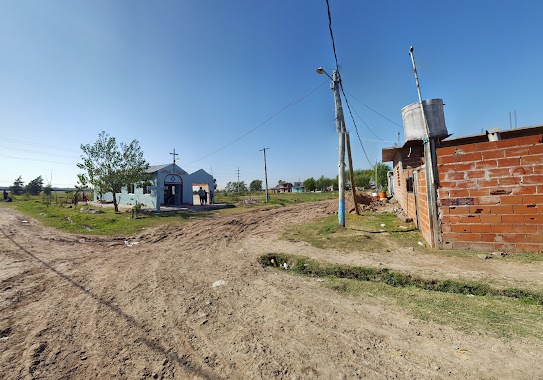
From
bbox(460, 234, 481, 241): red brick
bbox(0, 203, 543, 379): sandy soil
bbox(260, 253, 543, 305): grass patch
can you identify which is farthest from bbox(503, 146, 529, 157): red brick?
bbox(260, 253, 543, 305): grass patch

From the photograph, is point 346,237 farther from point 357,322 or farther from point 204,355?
point 204,355

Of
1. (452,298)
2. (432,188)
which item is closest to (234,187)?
(432,188)

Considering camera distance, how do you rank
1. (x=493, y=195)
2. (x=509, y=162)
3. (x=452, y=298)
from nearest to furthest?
1. (x=452, y=298)
2. (x=509, y=162)
3. (x=493, y=195)

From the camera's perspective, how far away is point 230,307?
12.2 ft

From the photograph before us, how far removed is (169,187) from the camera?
25.2 metres

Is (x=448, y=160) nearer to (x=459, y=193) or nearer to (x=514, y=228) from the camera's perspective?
(x=459, y=193)

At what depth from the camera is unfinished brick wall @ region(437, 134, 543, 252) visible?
5.22 metres

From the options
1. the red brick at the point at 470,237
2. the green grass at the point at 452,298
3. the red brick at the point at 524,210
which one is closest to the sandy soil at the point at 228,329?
the green grass at the point at 452,298

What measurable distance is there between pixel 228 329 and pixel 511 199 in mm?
6045

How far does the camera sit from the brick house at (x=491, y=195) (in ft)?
17.1

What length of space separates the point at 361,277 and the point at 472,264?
210 cm

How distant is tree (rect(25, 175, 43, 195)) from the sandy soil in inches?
3128

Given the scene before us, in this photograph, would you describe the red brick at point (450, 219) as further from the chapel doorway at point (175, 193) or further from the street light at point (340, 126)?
the chapel doorway at point (175, 193)

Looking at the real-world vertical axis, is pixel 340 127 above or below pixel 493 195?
above
